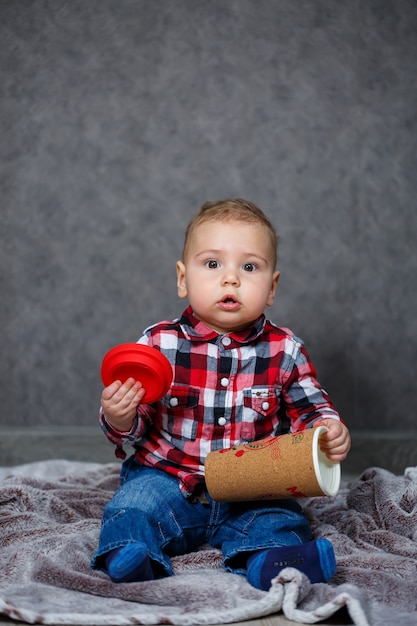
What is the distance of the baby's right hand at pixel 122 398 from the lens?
4.34 ft

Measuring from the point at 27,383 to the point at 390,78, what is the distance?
4.85 feet

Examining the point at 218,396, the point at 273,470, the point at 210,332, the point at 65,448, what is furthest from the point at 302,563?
the point at 65,448

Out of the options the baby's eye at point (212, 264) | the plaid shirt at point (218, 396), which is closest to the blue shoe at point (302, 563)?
the plaid shirt at point (218, 396)

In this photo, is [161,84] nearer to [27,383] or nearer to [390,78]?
[390,78]

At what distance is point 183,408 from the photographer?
1.49 m

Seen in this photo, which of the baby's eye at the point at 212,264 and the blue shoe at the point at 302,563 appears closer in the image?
the blue shoe at the point at 302,563

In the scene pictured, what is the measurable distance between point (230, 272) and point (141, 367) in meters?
0.29

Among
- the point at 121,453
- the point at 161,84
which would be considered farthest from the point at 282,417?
the point at 161,84

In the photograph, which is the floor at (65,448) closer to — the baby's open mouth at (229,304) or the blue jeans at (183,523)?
the blue jeans at (183,523)

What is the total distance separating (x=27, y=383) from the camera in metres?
2.37

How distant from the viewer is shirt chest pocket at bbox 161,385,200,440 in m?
1.49

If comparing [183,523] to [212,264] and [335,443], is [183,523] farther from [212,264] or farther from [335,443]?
[212,264]

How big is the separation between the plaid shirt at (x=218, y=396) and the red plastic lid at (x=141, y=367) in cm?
15

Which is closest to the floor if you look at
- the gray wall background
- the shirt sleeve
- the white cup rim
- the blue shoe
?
the gray wall background
